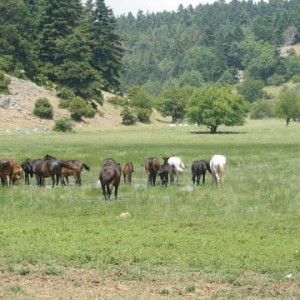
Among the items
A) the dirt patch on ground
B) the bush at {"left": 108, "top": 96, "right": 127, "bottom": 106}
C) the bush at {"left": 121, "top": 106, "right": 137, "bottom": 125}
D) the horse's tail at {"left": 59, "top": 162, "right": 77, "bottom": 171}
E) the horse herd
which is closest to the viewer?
the dirt patch on ground

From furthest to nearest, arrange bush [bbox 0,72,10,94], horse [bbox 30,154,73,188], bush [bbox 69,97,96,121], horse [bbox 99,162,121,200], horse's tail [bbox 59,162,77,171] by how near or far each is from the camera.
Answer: bush [bbox 69,97,96,121]
bush [bbox 0,72,10,94]
horse's tail [bbox 59,162,77,171]
horse [bbox 30,154,73,188]
horse [bbox 99,162,121,200]

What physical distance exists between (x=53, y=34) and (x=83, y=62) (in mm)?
8858

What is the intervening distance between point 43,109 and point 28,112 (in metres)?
2.74

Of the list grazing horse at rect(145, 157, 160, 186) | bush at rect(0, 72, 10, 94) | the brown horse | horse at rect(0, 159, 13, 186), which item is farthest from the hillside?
grazing horse at rect(145, 157, 160, 186)

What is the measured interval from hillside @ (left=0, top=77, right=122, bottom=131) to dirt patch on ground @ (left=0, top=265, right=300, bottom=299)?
261ft

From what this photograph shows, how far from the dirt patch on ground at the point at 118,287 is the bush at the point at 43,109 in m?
86.1

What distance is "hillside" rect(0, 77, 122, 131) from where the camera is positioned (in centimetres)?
9588

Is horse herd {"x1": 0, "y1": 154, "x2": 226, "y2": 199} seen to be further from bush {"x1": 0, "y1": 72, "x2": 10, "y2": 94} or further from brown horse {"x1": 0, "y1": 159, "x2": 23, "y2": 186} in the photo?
bush {"x1": 0, "y1": 72, "x2": 10, "y2": 94}

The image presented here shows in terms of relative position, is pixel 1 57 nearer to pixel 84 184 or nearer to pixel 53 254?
pixel 84 184

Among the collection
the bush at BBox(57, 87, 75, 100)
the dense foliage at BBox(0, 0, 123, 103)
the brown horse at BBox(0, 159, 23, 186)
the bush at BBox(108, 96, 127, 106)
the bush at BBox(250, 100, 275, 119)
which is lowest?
the bush at BBox(250, 100, 275, 119)

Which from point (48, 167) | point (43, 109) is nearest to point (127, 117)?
point (43, 109)

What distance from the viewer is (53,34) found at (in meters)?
116

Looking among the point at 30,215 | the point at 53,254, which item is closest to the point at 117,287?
the point at 53,254

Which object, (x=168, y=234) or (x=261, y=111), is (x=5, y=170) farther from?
(x=261, y=111)
